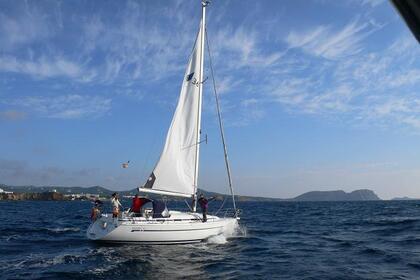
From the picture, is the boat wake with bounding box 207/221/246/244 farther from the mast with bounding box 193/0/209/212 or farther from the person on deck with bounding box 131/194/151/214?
the person on deck with bounding box 131/194/151/214

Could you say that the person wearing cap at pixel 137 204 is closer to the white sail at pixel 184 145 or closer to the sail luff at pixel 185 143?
the white sail at pixel 184 145

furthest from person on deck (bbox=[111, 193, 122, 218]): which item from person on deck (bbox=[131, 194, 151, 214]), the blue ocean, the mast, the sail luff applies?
the mast

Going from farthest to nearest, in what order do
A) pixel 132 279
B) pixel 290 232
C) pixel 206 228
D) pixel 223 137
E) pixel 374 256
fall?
1. pixel 290 232
2. pixel 223 137
3. pixel 206 228
4. pixel 374 256
5. pixel 132 279

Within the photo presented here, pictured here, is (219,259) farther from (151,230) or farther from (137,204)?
(137,204)

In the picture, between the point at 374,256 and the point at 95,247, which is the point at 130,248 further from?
the point at 374,256

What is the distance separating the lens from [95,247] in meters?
23.6

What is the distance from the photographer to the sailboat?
23734mm

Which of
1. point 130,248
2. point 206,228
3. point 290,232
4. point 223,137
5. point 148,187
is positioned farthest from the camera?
point 290,232

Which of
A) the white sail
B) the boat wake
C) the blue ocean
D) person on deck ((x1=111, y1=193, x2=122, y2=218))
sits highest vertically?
the white sail

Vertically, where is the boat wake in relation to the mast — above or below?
below

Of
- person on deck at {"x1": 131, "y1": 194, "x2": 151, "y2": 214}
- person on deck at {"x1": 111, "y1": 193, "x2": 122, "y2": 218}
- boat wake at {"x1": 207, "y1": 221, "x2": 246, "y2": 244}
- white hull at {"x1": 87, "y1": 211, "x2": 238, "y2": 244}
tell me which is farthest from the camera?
boat wake at {"x1": 207, "y1": 221, "x2": 246, "y2": 244}

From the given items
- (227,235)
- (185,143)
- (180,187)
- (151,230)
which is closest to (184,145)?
(185,143)

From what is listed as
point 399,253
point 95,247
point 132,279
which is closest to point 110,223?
point 95,247

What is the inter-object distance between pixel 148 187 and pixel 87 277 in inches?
452
